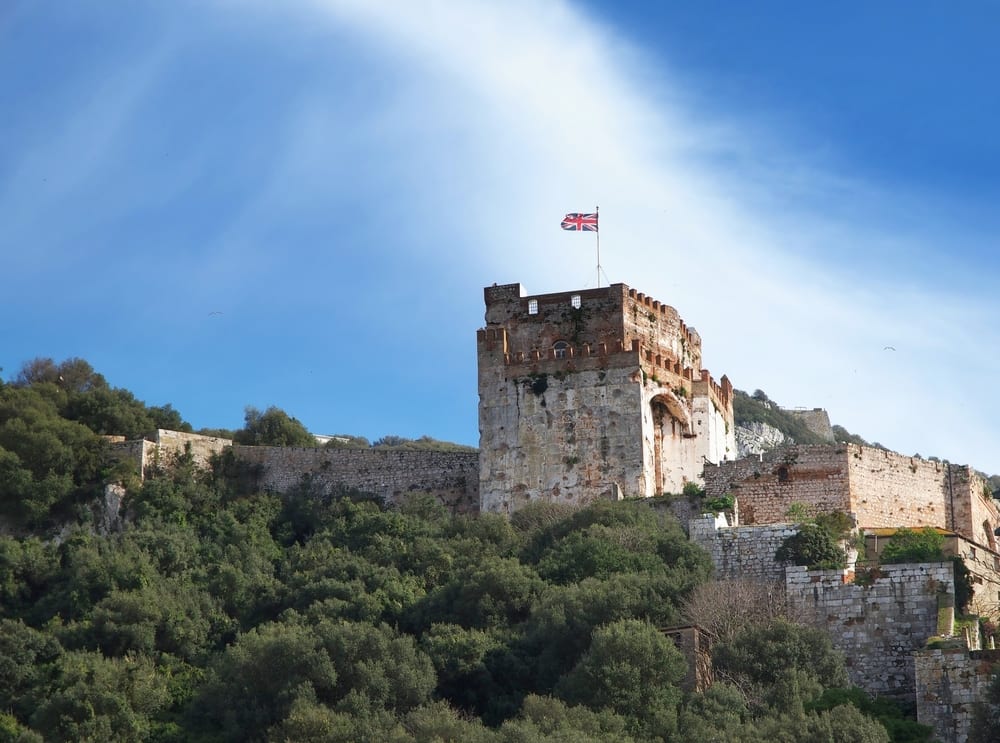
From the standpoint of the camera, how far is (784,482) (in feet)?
154

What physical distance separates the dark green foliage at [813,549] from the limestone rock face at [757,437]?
3903 cm

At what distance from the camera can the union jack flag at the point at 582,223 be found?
5184cm

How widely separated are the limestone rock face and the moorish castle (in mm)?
29093

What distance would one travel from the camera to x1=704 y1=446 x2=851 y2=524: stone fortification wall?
4650 cm

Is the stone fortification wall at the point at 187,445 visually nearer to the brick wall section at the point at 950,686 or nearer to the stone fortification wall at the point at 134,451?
the stone fortification wall at the point at 134,451

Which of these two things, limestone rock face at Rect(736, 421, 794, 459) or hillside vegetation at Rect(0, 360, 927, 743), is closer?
hillside vegetation at Rect(0, 360, 927, 743)

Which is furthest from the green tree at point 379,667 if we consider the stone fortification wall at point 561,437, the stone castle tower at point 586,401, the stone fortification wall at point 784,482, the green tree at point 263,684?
the stone castle tower at point 586,401

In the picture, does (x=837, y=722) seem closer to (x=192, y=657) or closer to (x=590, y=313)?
(x=192, y=657)

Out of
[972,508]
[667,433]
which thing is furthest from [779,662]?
[667,433]

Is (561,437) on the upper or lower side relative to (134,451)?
lower

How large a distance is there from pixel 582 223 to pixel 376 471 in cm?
805

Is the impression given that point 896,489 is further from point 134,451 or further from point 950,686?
point 134,451

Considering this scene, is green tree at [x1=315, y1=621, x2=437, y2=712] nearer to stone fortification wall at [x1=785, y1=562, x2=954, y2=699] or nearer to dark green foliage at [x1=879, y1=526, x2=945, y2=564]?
stone fortification wall at [x1=785, y1=562, x2=954, y2=699]

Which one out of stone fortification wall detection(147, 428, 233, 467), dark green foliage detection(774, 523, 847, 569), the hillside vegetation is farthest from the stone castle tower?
stone fortification wall detection(147, 428, 233, 467)
